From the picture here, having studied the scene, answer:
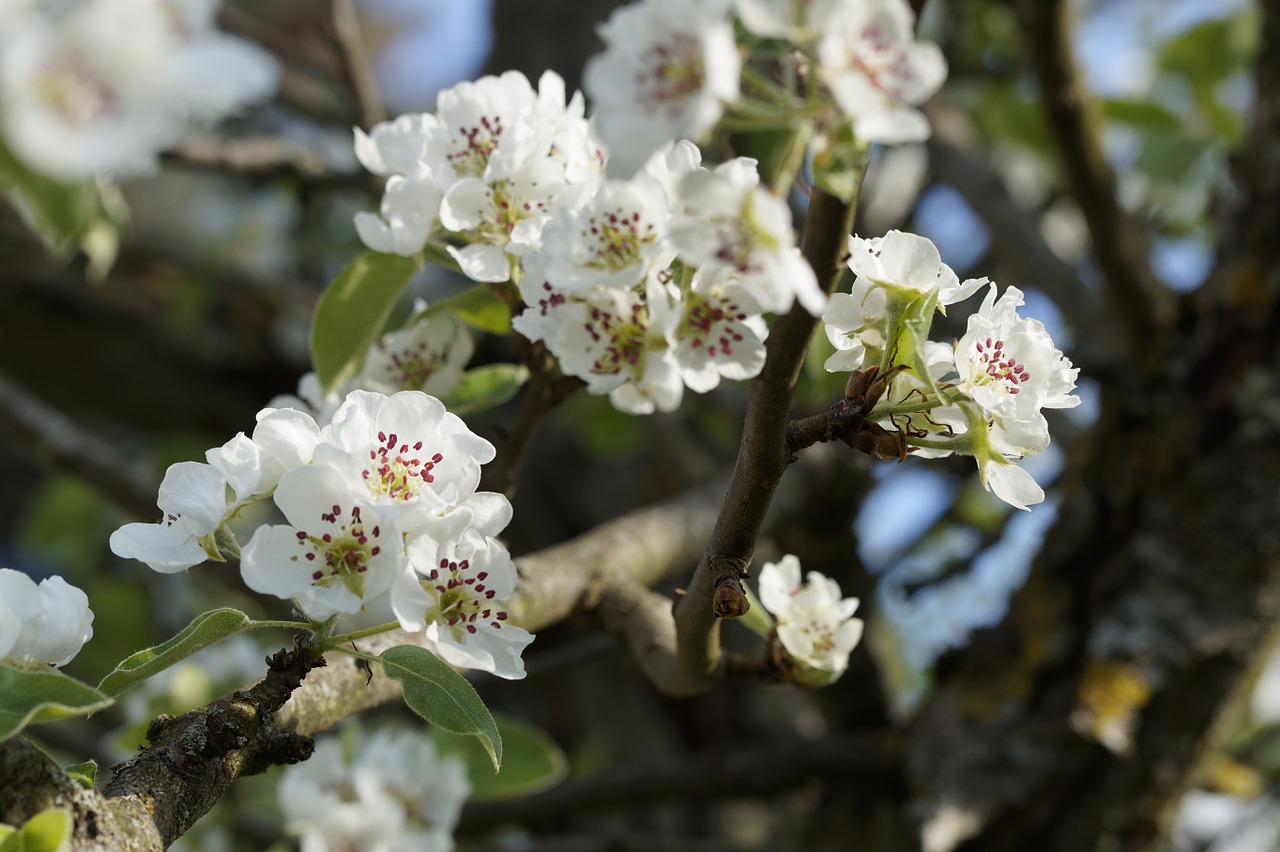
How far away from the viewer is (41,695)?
23.0 inches

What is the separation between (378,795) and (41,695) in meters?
0.66

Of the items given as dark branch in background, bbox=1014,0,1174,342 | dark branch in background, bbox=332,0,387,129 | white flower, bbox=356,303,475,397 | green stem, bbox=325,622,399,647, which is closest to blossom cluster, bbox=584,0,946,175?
green stem, bbox=325,622,399,647

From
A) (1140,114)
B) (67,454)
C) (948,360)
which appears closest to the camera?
(948,360)

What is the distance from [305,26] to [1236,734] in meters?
4.15

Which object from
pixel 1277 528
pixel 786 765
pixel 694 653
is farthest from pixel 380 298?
pixel 1277 528

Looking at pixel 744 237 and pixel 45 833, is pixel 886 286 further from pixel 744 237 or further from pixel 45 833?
pixel 45 833

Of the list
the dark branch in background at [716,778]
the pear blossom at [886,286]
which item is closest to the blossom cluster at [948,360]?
the pear blossom at [886,286]

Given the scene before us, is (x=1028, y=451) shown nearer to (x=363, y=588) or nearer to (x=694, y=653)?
(x=694, y=653)

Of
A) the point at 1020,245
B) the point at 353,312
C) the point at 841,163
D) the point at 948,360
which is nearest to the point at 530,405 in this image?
the point at 353,312

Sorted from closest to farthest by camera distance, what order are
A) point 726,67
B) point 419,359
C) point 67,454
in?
point 726,67 < point 419,359 < point 67,454

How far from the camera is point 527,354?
0.93 metres

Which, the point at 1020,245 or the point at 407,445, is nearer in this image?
the point at 407,445

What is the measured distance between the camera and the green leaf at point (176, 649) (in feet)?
2.20

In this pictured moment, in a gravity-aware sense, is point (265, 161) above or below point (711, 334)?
below
